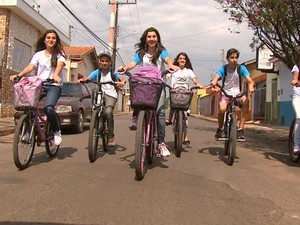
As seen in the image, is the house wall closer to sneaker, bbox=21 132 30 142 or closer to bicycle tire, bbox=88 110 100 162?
bicycle tire, bbox=88 110 100 162

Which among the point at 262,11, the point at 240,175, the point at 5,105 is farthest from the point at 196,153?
the point at 5,105

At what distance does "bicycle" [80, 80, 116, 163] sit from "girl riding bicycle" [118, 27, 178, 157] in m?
0.76

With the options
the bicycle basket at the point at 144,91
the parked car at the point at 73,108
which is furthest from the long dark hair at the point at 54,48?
the parked car at the point at 73,108

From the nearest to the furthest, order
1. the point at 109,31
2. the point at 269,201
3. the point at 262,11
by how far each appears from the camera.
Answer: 1. the point at 269,201
2. the point at 262,11
3. the point at 109,31

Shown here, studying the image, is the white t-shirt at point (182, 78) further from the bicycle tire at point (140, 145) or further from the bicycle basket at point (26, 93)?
the bicycle basket at point (26, 93)

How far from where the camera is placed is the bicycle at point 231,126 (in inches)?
267

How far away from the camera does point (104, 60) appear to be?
7688mm

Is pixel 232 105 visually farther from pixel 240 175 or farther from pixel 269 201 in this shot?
pixel 269 201

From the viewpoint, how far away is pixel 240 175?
6145mm

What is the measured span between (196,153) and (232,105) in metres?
1.41

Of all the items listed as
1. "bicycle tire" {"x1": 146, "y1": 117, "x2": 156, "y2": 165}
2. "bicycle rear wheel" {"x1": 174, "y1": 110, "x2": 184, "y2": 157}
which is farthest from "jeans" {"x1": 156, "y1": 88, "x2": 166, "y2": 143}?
"bicycle rear wheel" {"x1": 174, "y1": 110, "x2": 184, "y2": 157}

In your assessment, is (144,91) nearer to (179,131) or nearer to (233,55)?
(179,131)

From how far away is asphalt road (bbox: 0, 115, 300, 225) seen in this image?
409cm

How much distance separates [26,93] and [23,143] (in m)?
0.72
